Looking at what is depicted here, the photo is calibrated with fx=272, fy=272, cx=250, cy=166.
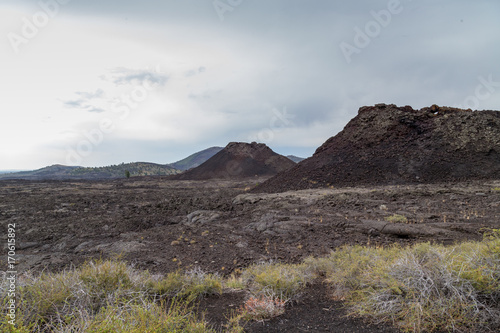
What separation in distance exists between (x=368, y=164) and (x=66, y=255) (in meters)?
19.0

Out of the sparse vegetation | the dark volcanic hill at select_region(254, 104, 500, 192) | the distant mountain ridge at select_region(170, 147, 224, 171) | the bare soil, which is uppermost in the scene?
the distant mountain ridge at select_region(170, 147, 224, 171)

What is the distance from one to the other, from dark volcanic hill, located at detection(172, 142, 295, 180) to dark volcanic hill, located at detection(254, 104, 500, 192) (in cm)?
2566

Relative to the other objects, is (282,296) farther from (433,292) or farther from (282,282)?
(433,292)

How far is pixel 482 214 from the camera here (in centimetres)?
883

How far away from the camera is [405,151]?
20578mm

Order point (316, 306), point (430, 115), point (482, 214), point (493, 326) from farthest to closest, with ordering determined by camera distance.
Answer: point (430, 115), point (482, 214), point (316, 306), point (493, 326)

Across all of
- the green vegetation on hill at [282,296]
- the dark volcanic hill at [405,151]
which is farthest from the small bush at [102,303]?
the dark volcanic hill at [405,151]

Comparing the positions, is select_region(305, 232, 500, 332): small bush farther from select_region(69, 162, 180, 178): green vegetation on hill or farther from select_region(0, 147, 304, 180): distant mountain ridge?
select_region(69, 162, 180, 178): green vegetation on hill

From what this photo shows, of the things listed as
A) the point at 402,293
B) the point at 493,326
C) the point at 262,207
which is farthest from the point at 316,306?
the point at 262,207

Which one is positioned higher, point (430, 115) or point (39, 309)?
point (430, 115)

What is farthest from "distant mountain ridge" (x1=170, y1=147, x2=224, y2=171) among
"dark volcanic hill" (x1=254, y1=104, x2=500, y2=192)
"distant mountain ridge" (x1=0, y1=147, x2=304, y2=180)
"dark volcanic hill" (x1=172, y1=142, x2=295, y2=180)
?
"dark volcanic hill" (x1=254, y1=104, x2=500, y2=192)

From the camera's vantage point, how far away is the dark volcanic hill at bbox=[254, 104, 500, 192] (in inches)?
723

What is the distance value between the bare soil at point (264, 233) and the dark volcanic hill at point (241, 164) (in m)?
35.5

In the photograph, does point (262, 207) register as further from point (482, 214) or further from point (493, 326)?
point (493, 326)
